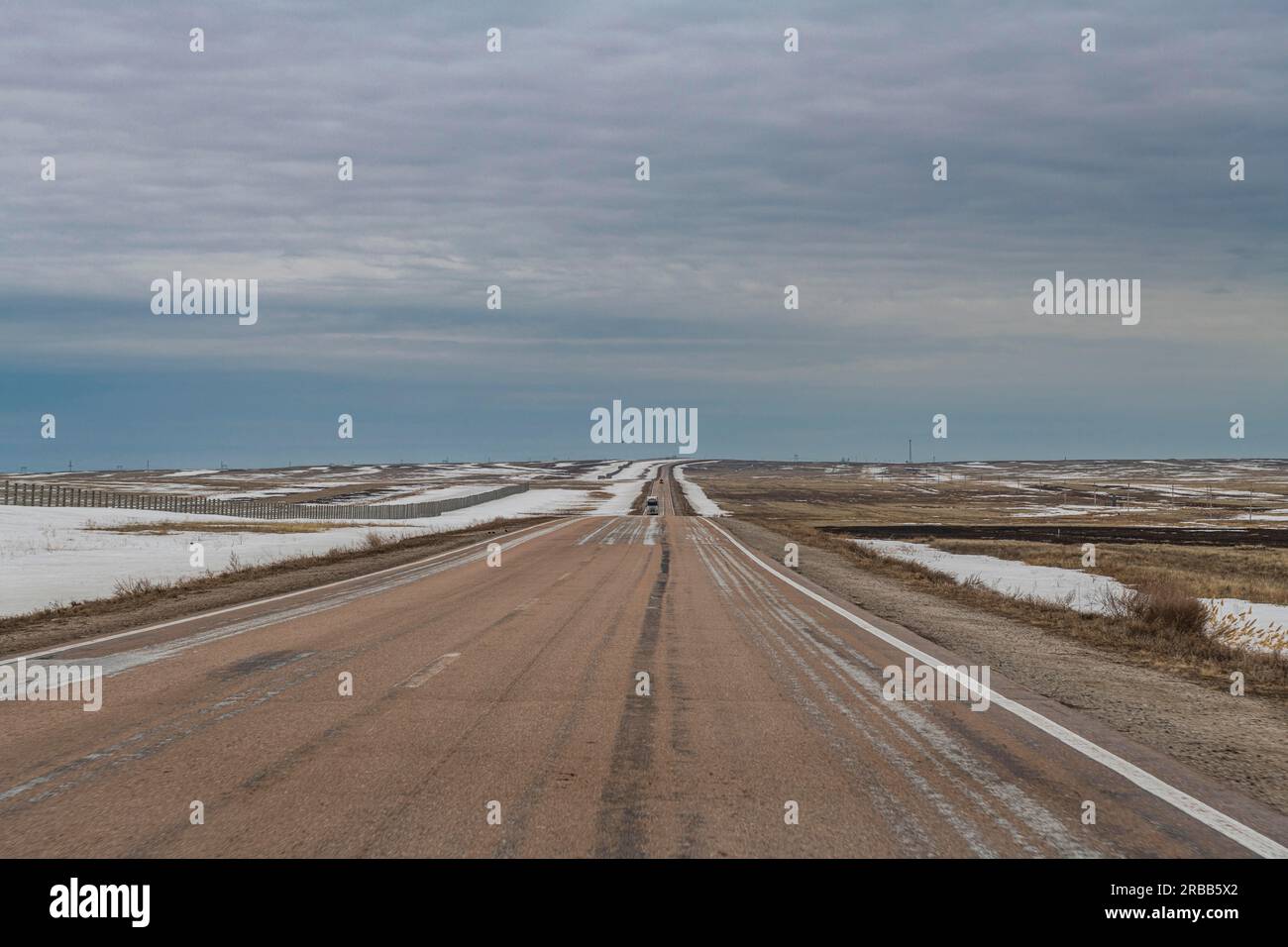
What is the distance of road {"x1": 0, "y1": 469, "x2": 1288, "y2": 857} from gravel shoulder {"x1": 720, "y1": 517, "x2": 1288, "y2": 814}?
367mm

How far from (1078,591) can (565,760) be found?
19850mm

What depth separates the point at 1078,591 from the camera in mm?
22766

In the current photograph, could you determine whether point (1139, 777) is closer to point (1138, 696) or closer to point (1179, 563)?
point (1138, 696)

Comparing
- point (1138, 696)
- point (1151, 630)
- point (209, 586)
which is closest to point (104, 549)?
point (209, 586)

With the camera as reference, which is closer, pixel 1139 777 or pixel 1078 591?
pixel 1139 777

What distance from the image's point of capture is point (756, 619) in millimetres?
13867

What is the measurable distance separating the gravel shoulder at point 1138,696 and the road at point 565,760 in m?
0.37

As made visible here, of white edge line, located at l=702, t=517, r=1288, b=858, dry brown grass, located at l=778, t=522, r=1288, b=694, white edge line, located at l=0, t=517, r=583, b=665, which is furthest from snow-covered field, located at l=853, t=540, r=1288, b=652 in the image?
white edge line, located at l=0, t=517, r=583, b=665

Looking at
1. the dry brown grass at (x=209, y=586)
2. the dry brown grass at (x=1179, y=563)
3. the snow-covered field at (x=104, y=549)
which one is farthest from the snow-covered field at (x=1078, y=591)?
the snow-covered field at (x=104, y=549)

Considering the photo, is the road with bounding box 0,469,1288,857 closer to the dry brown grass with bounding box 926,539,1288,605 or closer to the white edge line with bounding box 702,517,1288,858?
the white edge line with bounding box 702,517,1288,858

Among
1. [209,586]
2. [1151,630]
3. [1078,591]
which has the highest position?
[209,586]
